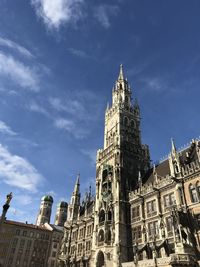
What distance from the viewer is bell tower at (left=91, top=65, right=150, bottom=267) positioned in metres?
43.7

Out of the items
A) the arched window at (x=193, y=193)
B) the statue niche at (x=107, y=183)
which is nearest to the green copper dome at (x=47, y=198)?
the statue niche at (x=107, y=183)

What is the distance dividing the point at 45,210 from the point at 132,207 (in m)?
112

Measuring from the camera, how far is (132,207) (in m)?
46.4

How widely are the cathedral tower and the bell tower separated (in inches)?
3787

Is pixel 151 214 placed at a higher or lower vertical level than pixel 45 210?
lower

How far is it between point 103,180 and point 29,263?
4747cm

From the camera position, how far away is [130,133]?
60.9m

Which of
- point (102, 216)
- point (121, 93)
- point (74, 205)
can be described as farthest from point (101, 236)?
point (121, 93)

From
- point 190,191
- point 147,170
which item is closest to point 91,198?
point 147,170

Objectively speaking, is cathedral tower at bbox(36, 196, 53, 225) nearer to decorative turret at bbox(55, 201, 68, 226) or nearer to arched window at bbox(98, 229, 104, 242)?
decorative turret at bbox(55, 201, 68, 226)

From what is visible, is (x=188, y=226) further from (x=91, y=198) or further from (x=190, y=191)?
(x=91, y=198)

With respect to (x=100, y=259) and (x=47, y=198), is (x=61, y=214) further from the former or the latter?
(x=100, y=259)

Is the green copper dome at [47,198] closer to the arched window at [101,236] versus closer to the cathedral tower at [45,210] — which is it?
the cathedral tower at [45,210]

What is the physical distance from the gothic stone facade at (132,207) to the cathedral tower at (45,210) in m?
83.1
